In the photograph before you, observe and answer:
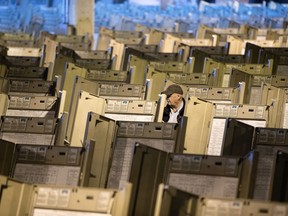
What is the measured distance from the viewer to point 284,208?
7.71m

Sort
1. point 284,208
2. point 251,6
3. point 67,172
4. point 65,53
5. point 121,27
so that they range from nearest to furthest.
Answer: point 284,208, point 67,172, point 65,53, point 121,27, point 251,6

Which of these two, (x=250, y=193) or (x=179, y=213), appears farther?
(x=250, y=193)

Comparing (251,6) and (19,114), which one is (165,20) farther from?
(19,114)

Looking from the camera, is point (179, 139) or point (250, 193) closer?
point (250, 193)

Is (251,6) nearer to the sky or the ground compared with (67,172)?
nearer to the sky

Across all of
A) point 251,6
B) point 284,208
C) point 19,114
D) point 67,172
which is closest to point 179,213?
point 284,208

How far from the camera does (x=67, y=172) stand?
368 inches

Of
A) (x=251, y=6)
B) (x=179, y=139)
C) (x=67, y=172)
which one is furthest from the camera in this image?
(x=251, y=6)

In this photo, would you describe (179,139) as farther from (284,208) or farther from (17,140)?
(284,208)

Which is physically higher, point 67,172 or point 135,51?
point 135,51

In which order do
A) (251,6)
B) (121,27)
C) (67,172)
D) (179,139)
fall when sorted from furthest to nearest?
1. (251,6)
2. (121,27)
3. (179,139)
4. (67,172)

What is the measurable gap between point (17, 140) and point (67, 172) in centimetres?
139

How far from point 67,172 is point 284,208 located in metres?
2.19

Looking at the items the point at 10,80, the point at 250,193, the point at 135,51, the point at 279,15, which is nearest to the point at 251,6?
the point at 279,15
